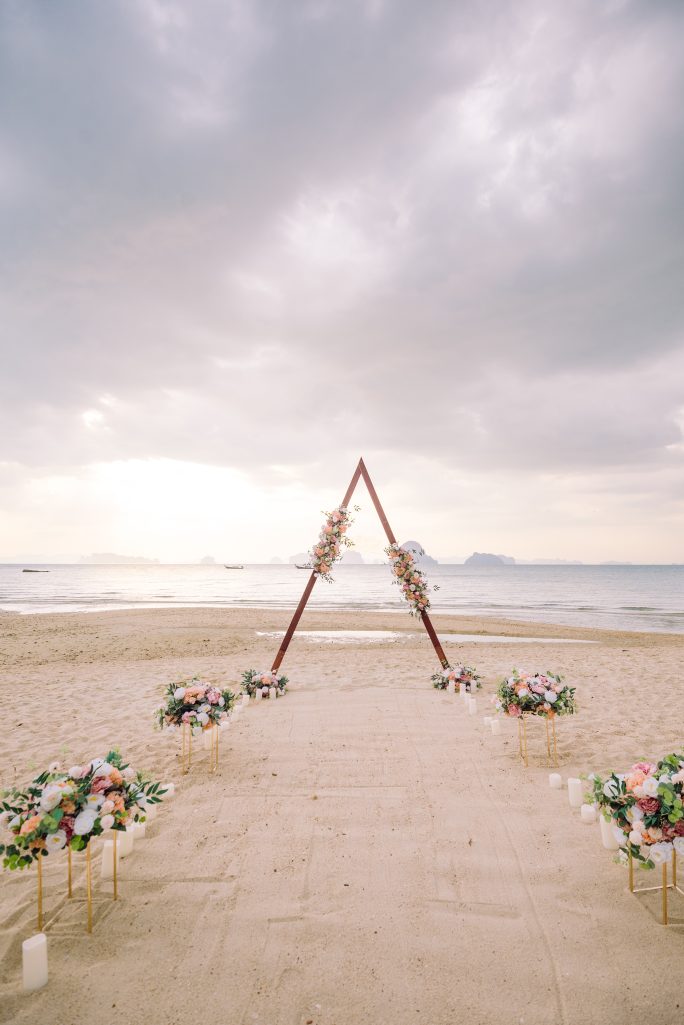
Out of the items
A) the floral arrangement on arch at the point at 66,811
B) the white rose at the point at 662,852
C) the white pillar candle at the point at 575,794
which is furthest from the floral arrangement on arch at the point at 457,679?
the floral arrangement on arch at the point at 66,811

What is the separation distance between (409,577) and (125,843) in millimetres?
6446

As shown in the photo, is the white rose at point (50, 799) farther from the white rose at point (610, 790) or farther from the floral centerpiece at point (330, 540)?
the floral centerpiece at point (330, 540)

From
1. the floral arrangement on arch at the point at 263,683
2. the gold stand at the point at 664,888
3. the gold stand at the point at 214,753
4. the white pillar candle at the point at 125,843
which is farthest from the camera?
the floral arrangement on arch at the point at 263,683

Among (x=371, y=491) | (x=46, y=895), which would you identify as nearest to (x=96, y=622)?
(x=371, y=491)

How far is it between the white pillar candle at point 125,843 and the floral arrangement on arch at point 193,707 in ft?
4.48

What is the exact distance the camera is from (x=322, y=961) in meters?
2.89

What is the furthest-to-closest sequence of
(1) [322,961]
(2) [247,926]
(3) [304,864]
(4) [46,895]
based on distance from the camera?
(3) [304,864]
(4) [46,895]
(2) [247,926]
(1) [322,961]

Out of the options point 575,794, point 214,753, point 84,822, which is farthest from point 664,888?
point 214,753

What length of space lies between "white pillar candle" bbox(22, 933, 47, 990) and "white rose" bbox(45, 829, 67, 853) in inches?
17.5

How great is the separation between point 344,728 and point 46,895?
415 centimetres

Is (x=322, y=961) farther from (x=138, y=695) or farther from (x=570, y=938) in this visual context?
(x=138, y=695)

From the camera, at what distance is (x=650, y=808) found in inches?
116

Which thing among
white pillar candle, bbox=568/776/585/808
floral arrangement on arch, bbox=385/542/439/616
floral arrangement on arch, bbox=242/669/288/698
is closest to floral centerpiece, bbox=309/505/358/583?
floral arrangement on arch, bbox=385/542/439/616

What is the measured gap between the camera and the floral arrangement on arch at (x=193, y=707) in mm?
5352
